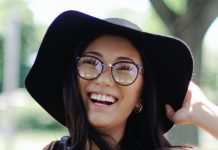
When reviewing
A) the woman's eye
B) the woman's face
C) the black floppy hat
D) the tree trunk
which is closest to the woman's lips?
the woman's face

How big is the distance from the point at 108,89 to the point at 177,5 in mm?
3527

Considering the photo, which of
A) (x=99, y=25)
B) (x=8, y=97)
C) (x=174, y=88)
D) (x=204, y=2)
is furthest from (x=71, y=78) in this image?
(x=8, y=97)

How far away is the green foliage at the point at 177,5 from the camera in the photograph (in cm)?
548

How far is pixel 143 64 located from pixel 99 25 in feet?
0.84

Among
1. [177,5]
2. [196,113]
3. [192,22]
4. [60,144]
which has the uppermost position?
[177,5]

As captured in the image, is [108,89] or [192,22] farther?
[192,22]

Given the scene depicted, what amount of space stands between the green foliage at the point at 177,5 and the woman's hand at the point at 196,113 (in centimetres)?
282

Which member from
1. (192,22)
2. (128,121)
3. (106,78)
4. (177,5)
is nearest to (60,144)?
(128,121)

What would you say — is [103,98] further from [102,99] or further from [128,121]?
[128,121]

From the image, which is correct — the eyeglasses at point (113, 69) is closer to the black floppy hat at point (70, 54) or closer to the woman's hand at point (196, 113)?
the black floppy hat at point (70, 54)

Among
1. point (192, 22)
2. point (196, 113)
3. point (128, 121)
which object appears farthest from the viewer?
point (192, 22)

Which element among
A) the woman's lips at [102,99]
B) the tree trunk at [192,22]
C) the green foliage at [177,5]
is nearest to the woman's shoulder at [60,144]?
the woman's lips at [102,99]

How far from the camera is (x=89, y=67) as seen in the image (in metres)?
2.45

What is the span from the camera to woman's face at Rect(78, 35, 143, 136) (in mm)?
2418
